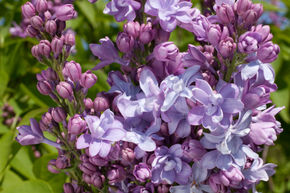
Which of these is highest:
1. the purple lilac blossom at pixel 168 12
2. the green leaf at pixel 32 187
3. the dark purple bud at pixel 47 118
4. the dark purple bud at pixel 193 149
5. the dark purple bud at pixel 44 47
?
the purple lilac blossom at pixel 168 12

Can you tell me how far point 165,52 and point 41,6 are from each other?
1.24 feet

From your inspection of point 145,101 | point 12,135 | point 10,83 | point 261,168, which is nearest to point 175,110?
point 145,101

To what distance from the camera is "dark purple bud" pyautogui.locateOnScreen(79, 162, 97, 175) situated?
1197 mm

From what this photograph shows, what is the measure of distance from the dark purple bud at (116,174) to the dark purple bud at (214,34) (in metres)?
0.41

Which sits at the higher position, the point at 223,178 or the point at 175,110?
the point at 175,110

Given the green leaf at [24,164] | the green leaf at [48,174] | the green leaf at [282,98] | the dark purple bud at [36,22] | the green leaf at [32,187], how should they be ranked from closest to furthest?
the dark purple bud at [36,22] < the green leaf at [32,187] < the green leaf at [48,174] < the green leaf at [24,164] < the green leaf at [282,98]

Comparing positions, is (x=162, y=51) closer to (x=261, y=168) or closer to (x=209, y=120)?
(x=209, y=120)

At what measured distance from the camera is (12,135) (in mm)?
1830

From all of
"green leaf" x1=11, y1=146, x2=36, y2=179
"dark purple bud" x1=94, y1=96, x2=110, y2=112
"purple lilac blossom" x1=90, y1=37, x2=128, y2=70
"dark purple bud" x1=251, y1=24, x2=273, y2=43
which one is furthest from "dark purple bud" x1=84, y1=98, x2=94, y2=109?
"green leaf" x1=11, y1=146, x2=36, y2=179

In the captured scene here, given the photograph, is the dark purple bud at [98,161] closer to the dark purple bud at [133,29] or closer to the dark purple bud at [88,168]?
the dark purple bud at [88,168]

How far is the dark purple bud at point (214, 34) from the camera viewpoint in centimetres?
116

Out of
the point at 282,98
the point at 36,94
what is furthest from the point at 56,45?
the point at 282,98

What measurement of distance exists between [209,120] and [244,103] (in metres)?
0.12

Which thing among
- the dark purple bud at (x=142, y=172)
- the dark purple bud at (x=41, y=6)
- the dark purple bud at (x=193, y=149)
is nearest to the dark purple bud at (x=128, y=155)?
Result: the dark purple bud at (x=142, y=172)
